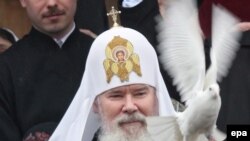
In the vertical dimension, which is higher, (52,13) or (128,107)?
(52,13)

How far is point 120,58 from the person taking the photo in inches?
269

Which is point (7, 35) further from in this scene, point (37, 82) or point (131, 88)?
point (131, 88)

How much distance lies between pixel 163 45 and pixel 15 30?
2.05 meters

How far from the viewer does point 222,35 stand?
6.64 metres

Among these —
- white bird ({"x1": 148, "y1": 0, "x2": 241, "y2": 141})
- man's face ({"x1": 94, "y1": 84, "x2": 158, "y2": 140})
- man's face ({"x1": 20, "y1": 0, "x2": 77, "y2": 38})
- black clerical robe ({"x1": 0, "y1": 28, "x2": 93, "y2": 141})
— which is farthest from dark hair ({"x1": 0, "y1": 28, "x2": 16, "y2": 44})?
man's face ({"x1": 94, "y1": 84, "x2": 158, "y2": 140})

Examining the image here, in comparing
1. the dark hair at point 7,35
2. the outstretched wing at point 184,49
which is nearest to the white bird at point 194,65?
the outstretched wing at point 184,49

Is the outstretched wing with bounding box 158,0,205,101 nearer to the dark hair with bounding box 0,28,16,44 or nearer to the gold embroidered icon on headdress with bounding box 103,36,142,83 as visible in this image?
the gold embroidered icon on headdress with bounding box 103,36,142,83

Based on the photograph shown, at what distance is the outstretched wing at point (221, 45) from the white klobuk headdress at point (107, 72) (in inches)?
11.9

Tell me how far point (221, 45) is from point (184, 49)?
18cm

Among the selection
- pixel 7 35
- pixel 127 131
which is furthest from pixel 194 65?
pixel 7 35

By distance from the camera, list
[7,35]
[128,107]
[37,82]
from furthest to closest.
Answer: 1. [7,35]
2. [37,82]
3. [128,107]

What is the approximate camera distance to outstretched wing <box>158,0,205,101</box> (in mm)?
6645

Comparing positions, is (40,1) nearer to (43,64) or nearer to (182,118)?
(43,64)

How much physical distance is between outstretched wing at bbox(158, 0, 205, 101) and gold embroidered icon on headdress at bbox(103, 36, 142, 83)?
18 centimetres
